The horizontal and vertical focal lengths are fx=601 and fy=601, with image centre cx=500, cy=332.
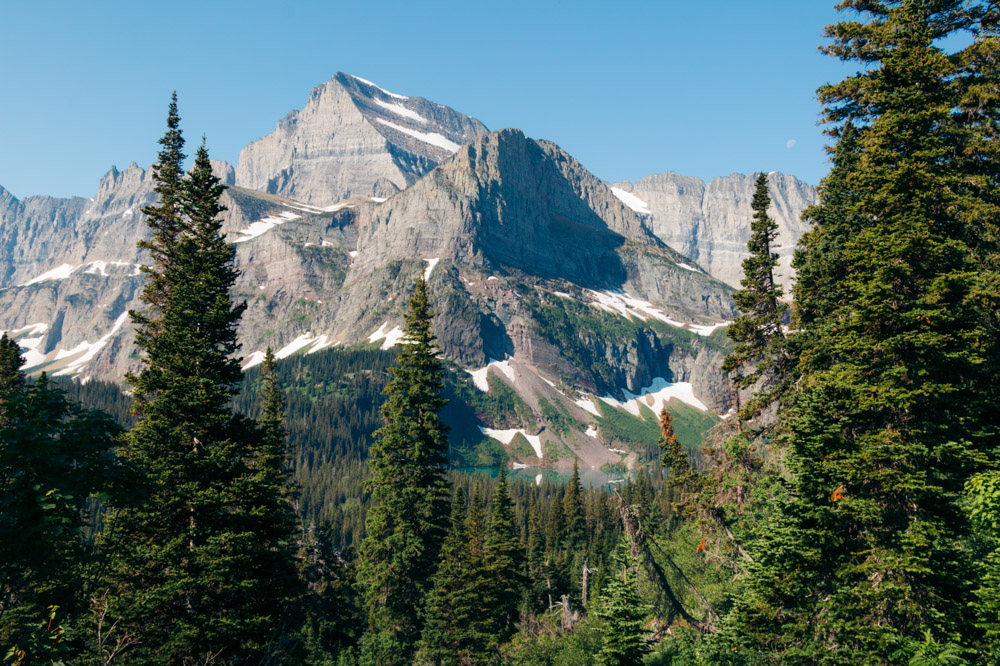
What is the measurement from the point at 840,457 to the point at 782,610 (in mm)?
4927

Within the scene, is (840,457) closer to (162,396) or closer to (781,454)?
(781,454)

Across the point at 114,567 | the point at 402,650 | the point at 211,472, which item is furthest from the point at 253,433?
the point at 402,650

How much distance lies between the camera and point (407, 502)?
3531 centimetres

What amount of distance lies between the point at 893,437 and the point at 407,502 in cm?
2579

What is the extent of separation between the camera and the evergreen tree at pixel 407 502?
114 ft

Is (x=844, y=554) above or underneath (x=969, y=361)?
underneath

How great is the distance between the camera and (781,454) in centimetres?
2711

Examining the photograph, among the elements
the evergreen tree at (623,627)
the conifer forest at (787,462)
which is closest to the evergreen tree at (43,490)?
the conifer forest at (787,462)

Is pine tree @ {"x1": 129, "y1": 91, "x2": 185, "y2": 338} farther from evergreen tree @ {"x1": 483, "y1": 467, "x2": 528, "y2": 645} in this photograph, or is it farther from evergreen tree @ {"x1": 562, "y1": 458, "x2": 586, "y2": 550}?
evergreen tree @ {"x1": 562, "y1": 458, "x2": 586, "y2": 550}

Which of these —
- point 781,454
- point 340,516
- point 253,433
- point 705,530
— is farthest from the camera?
point 340,516

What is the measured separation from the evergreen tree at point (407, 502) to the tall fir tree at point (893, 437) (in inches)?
793

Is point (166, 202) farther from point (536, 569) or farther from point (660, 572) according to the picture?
point (536, 569)

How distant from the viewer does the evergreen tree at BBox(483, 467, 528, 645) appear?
37.0 m

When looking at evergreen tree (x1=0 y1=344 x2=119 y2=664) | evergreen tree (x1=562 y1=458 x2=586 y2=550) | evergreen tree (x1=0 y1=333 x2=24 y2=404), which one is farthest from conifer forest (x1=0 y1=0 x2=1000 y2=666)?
evergreen tree (x1=562 y1=458 x2=586 y2=550)
